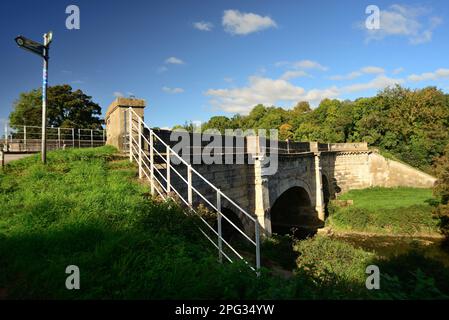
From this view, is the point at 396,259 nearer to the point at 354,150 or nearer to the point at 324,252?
the point at 324,252

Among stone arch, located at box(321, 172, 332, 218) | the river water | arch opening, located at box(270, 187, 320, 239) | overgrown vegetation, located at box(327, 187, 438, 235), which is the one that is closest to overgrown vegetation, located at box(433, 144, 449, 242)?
overgrown vegetation, located at box(327, 187, 438, 235)

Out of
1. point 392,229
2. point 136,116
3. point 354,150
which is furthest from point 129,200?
point 354,150

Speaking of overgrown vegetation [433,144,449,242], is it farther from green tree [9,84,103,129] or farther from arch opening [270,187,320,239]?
green tree [9,84,103,129]

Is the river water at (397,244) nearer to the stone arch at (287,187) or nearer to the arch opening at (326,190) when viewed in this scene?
the stone arch at (287,187)

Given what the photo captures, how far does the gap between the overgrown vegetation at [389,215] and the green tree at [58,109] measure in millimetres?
26127

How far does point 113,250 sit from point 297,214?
72.7 ft

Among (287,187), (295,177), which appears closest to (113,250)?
(287,187)

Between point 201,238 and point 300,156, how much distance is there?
16805 mm

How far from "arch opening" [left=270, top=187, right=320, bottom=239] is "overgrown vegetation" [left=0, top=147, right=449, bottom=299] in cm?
1834

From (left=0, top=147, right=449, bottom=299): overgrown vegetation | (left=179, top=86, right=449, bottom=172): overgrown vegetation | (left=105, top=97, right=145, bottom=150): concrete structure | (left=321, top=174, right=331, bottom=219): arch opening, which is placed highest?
(left=179, top=86, right=449, bottom=172): overgrown vegetation

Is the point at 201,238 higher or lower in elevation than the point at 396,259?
higher

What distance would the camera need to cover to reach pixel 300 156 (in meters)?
20.6

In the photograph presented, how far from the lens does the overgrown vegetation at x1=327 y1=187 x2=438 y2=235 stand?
66.2 ft
